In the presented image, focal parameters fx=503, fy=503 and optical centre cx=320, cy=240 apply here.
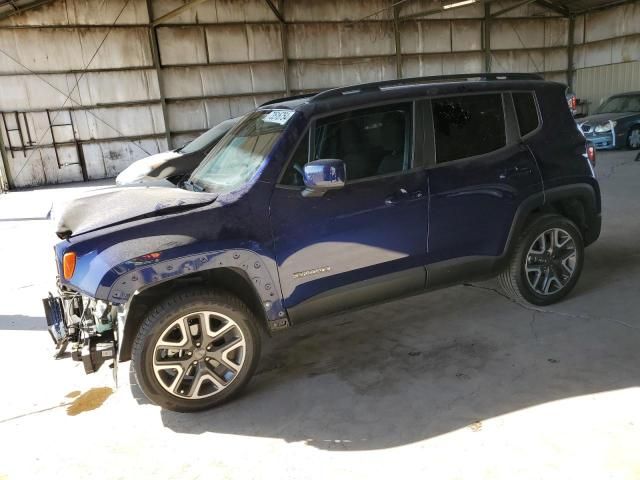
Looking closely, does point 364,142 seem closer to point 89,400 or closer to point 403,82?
point 403,82

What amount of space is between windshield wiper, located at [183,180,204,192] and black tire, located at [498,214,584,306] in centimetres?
248

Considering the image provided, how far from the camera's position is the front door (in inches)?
125

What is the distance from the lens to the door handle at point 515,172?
377cm

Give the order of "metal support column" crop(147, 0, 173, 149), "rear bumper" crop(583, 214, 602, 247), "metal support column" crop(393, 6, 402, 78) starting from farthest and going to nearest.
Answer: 1. "metal support column" crop(393, 6, 402, 78)
2. "metal support column" crop(147, 0, 173, 149)
3. "rear bumper" crop(583, 214, 602, 247)

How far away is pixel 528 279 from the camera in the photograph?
13.5 feet

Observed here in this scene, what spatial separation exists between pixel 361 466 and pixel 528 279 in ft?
7.58

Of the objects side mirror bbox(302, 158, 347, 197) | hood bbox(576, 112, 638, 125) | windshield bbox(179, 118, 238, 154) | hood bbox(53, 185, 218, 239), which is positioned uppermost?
windshield bbox(179, 118, 238, 154)

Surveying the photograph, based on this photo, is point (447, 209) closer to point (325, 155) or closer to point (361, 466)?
A: point (325, 155)

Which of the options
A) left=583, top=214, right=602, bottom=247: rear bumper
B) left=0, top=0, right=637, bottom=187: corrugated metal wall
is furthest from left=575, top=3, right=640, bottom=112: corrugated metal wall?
left=583, top=214, right=602, bottom=247: rear bumper

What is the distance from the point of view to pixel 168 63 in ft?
53.8

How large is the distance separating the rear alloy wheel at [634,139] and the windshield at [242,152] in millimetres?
12676

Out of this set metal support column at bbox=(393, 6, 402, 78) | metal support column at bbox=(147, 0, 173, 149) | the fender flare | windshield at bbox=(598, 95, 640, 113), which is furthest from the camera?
metal support column at bbox=(393, 6, 402, 78)

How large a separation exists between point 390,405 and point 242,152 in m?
2.01

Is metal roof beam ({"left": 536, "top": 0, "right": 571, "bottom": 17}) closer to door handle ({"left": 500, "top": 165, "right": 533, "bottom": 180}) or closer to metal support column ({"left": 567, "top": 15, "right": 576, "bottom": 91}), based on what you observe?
metal support column ({"left": 567, "top": 15, "right": 576, "bottom": 91})
